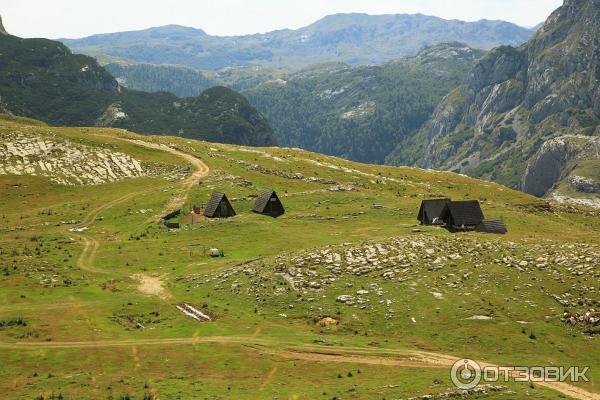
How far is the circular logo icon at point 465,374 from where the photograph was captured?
129 feet

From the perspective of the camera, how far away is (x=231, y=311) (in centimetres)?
5488

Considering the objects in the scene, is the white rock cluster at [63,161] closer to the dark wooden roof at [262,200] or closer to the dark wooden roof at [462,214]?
the dark wooden roof at [262,200]

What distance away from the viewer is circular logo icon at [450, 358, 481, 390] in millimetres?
39281

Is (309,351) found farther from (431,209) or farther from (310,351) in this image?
(431,209)

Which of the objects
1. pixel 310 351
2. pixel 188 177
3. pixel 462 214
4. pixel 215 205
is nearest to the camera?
pixel 310 351

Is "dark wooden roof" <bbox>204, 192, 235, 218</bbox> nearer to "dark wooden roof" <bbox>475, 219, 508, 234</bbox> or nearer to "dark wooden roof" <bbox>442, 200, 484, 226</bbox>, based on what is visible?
"dark wooden roof" <bbox>442, 200, 484, 226</bbox>

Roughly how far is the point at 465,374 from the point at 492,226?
1873 inches

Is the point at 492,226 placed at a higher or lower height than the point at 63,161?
higher

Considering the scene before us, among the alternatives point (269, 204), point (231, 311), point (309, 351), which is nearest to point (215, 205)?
point (269, 204)

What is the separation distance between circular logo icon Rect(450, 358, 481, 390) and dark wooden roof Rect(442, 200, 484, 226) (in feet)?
144

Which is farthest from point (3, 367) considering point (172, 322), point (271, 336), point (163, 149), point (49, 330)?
point (163, 149)

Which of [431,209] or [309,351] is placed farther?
[431,209]

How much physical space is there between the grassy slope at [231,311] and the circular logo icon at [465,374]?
2.77 ft

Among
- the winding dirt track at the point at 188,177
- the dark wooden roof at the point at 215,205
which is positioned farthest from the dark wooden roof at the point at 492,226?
the winding dirt track at the point at 188,177
